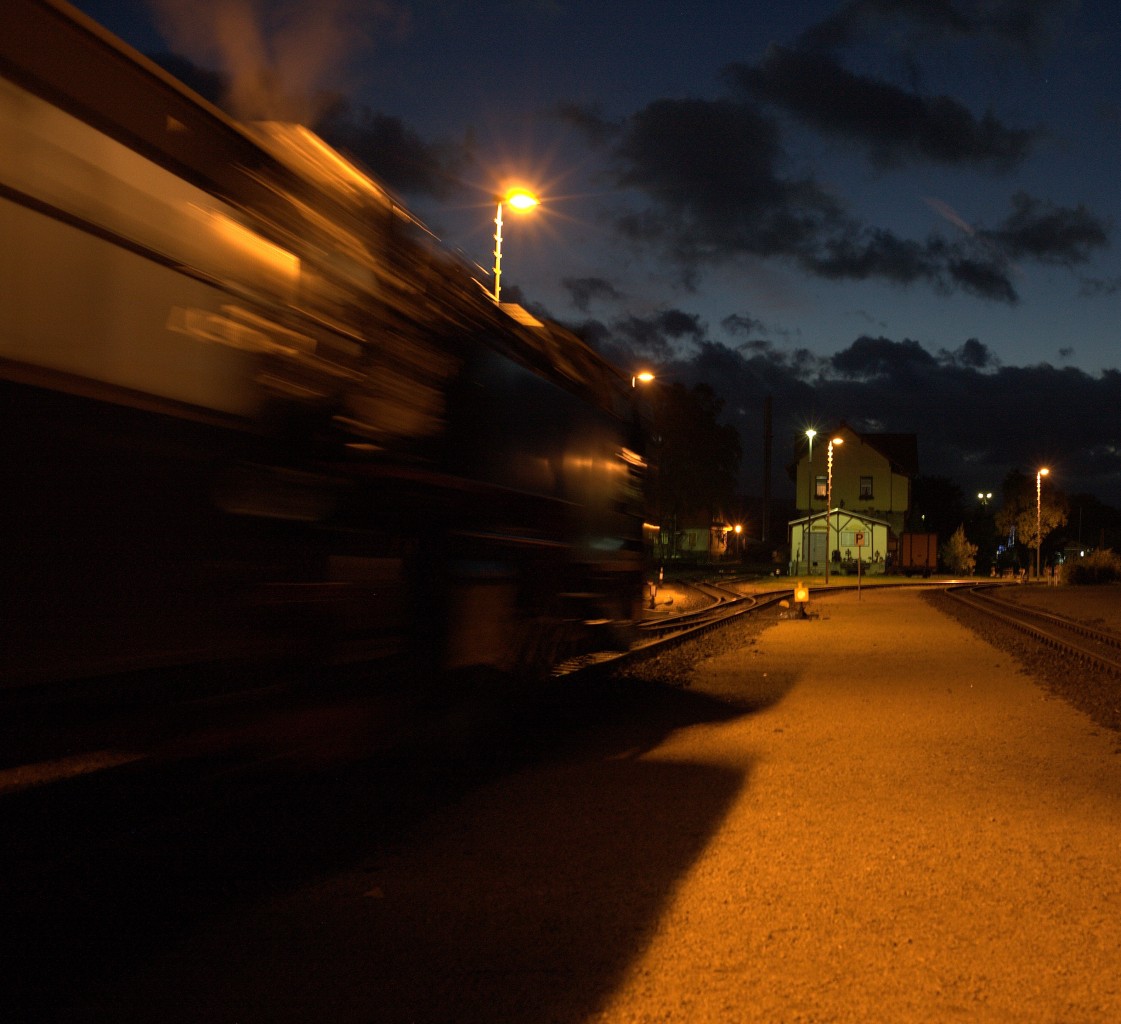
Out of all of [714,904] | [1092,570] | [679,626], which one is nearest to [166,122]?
[714,904]

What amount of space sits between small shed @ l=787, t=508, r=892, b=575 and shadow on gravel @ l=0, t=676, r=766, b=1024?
6062 cm

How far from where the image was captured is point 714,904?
477cm

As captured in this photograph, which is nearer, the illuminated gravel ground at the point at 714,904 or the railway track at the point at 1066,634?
the illuminated gravel ground at the point at 714,904

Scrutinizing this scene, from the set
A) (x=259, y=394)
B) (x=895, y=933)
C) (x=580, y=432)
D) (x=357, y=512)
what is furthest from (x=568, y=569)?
(x=895, y=933)

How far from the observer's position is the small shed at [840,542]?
219ft

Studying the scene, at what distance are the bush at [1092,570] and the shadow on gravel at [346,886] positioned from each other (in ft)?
163

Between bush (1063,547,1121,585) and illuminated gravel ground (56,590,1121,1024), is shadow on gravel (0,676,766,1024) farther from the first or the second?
bush (1063,547,1121,585)

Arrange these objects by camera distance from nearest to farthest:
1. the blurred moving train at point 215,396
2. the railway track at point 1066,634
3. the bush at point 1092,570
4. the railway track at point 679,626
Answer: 1. the blurred moving train at point 215,396
2. the railway track at point 679,626
3. the railway track at point 1066,634
4. the bush at point 1092,570

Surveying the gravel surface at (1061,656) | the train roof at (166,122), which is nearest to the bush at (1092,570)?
the gravel surface at (1061,656)

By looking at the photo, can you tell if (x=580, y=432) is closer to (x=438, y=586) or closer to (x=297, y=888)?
(x=438, y=586)

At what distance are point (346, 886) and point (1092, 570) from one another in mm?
53834

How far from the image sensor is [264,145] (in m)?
5.34

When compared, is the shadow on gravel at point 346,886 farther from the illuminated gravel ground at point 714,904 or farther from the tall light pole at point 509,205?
the tall light pole at point 509,205

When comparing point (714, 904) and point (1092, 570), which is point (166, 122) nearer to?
point (714, 904)
